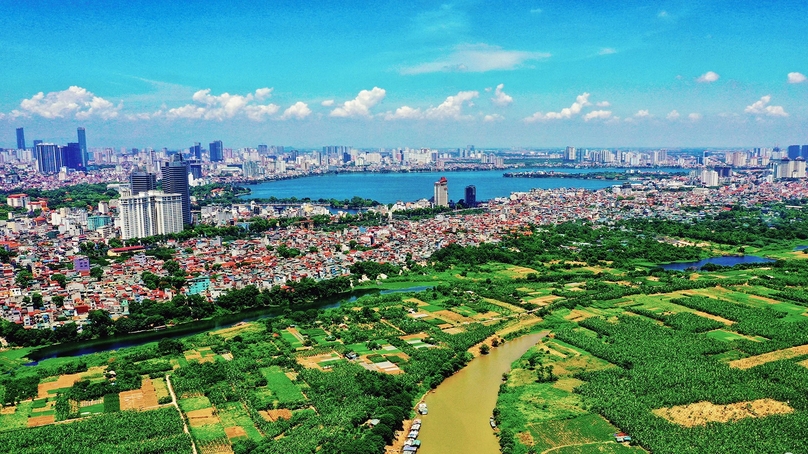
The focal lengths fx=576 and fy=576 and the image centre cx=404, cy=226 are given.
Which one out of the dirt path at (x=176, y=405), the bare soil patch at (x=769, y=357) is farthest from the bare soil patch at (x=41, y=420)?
the bare soil patch at (x=769, y=357)

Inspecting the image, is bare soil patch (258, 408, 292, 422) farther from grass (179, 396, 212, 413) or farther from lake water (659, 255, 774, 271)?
lake water (659, 255, 774, 271)

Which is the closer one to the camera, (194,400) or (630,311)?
(194,400)

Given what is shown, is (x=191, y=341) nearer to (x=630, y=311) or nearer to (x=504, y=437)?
(x=504, y=437)

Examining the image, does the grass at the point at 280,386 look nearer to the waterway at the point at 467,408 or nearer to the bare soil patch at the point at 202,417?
the bare soil patch at the point at 202,417

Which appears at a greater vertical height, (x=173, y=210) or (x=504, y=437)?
(x=173, y=210)

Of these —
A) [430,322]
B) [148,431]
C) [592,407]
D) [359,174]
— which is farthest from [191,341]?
[359,174]
